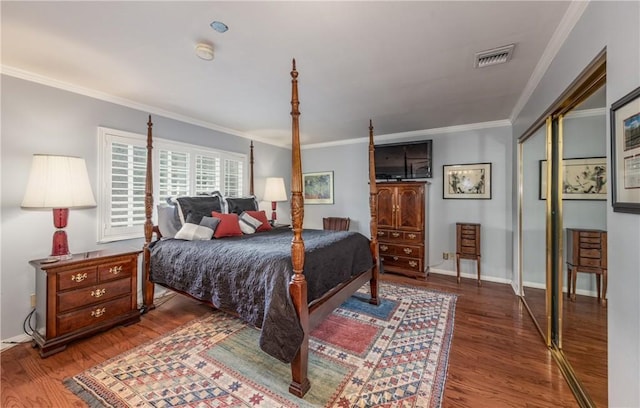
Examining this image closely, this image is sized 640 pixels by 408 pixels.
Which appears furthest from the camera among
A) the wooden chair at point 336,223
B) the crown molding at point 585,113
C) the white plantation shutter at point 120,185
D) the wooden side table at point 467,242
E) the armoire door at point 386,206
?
the wooden chair at point 336,223

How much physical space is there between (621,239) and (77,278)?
372 cm

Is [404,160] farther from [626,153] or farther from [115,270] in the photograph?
[115,270]

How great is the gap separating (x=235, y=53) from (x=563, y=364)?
3483 mm

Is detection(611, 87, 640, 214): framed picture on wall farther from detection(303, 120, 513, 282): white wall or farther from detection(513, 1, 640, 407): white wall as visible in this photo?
detection(303, 120, 513, 282): white wall

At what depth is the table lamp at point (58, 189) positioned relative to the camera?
2.17 m

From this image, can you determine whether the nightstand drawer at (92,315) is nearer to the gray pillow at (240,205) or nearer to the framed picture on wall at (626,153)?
the gray pillow at (240,205)

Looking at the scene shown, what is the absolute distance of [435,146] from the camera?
4.44m

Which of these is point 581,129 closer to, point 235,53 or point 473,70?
point 473,70

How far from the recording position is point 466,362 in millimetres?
2047

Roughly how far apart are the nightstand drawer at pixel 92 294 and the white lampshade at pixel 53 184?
770mm

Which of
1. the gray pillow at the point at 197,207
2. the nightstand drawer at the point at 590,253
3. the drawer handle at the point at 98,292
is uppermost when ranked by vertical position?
the gray pillow at the point at 197,207

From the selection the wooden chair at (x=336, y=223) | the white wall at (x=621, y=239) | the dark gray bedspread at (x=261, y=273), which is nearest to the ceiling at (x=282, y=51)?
the white wall at (x=621, y=239)

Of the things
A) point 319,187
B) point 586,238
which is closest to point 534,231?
point 586,238

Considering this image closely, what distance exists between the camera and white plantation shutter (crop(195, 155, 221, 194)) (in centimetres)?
394
